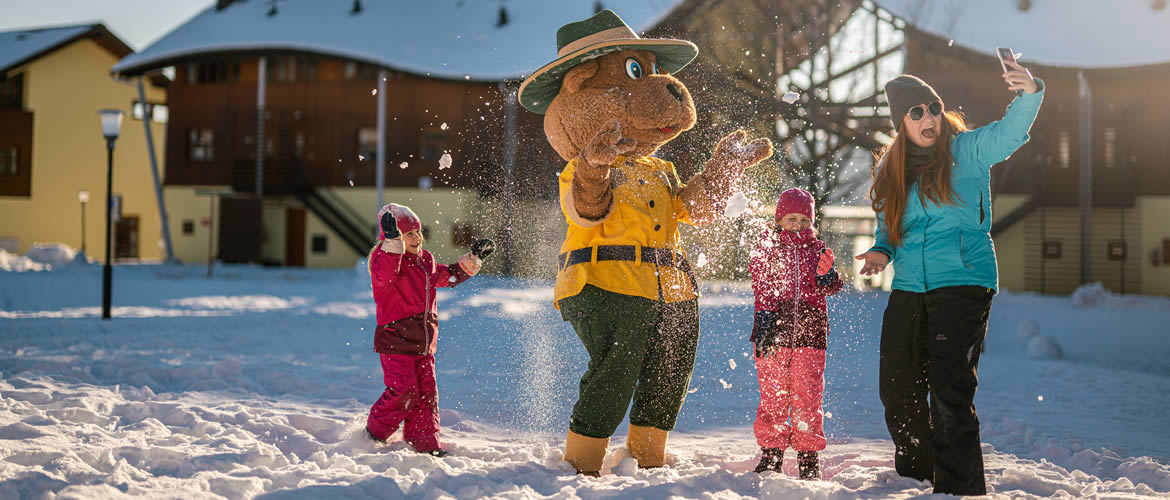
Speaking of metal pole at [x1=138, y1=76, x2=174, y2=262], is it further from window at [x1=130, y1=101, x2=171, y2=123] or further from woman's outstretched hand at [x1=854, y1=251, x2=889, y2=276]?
woman's outstretched hand at [x1=854, y1=251, x2=889, y2=276]

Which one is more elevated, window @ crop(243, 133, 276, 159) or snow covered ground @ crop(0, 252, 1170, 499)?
window @ crop(243, 133, 276, 159)

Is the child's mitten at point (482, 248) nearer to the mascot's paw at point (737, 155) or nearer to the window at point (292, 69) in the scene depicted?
the mascot's paw at point (737, 155)

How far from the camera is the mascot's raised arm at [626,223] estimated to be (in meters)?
3.63

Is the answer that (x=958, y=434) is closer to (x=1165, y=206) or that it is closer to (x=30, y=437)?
(x=30, y=437)

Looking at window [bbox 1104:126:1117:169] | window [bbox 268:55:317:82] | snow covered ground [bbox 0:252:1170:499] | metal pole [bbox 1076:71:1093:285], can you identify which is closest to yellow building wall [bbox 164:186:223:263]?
window [bbox 268:55:317:82]

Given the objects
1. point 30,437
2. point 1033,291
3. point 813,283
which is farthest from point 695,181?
point 1033,291

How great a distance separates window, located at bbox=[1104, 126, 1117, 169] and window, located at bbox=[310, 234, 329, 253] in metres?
22.1

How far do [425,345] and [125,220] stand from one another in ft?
113

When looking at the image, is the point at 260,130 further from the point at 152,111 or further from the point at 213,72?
the point at 152,111

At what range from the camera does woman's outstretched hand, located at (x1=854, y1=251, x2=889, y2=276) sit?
138 inches

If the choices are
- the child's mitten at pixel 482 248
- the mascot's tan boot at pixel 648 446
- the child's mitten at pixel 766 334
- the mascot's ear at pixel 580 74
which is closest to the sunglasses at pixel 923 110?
the child's mitten at pixel 766 334

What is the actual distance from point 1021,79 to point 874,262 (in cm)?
88

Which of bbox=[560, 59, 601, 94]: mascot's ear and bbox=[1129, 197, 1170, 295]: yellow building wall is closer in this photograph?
bbox=[560, 59, 601, 94]: mascot's ear

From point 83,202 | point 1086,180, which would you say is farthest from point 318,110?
point 1086,180
